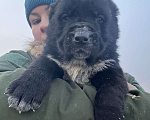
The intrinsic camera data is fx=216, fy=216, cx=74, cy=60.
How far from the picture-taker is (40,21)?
3.99m

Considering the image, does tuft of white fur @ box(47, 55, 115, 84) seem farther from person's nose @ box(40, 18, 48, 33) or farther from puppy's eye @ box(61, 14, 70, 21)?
person's nose @ box(40, 18, 48, 33)

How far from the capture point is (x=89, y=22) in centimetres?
249

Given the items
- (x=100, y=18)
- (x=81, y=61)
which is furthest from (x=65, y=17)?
(x=81, y=61)

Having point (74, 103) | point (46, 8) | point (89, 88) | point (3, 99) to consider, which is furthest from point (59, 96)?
point (46, 8)

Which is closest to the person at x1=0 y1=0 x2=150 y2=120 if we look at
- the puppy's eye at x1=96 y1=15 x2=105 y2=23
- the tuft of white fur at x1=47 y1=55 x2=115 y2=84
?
the tuft of white fur at x1=47 y1=55 x2=115 y2=84

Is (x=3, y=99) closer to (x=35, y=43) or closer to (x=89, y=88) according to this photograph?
(x=89, y=88)

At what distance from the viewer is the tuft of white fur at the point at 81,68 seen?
2520mm

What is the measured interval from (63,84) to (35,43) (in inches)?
70.6

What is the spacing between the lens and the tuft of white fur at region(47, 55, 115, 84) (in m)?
2.52

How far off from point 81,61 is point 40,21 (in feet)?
5.79

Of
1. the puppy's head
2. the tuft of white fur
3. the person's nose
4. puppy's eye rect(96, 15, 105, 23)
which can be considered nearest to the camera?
the puppy's head

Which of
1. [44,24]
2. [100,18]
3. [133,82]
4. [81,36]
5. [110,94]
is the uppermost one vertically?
[100,18]

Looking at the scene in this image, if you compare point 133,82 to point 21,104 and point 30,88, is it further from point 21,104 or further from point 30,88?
point 21,104

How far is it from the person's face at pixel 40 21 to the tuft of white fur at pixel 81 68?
130cm
